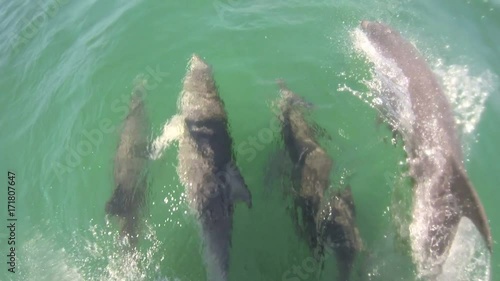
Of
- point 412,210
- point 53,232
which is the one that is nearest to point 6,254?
point 53,232

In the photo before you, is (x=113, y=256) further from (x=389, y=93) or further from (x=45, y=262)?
(x=389, y=93)

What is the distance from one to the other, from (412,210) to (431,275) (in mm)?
1414

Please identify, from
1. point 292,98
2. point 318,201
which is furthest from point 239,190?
point 292,98

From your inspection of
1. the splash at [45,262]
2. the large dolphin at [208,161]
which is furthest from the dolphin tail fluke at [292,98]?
the splash at [45,262]

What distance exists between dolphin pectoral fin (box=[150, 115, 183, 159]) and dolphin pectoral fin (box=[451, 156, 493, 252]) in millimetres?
6151

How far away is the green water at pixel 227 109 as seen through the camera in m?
8.74

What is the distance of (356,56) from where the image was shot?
12125 millimetres

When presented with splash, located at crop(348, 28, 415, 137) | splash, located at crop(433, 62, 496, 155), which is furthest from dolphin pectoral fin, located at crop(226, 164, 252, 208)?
splash, located at crop(433, 62, 496, 155)

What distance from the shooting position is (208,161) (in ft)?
30.9

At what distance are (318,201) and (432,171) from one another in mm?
2516

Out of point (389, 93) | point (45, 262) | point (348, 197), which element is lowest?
point (45, 262)

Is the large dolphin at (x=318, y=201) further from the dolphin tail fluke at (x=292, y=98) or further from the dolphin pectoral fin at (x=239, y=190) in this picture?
the dolphin pectoral fin at (x=239, y=190)

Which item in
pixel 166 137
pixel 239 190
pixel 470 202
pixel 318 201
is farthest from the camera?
pixel 166 137

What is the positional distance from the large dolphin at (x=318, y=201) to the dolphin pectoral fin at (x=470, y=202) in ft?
6.34
